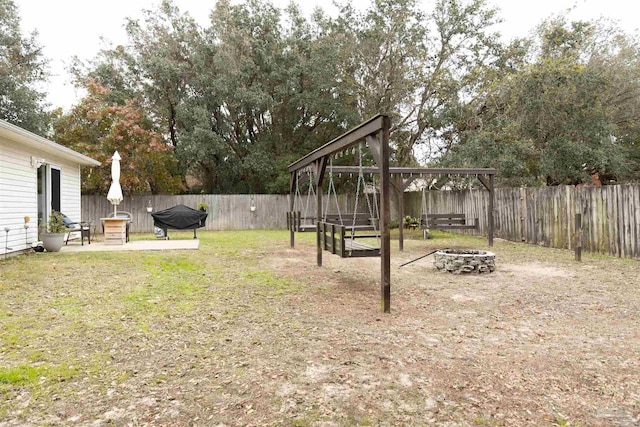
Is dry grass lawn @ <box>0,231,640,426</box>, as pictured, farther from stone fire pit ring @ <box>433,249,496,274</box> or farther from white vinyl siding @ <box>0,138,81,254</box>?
white vinyl siding @ <box>0,138,81,254</box>

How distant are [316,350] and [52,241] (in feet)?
26.1

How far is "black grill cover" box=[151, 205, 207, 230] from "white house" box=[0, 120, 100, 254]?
244 cm

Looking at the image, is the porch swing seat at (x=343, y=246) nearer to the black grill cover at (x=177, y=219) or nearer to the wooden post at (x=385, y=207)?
the wooden post at (x=385, y=207)

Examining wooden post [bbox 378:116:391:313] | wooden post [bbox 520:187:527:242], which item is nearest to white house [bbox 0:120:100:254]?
wooden post [bbox 378:116:391:313]

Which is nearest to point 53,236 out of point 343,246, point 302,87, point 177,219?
point 177,219

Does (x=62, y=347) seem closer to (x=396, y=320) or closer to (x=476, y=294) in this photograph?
(x=396, y=320)

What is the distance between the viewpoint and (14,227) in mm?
8172

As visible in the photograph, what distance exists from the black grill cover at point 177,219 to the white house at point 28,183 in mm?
2444

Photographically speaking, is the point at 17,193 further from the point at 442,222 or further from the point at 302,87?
the point at 302,87

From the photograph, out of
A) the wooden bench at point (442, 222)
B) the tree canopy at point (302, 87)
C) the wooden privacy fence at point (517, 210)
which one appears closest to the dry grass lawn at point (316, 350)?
the wooden privacy fence at point (517, 210)

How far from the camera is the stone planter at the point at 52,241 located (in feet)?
28.9

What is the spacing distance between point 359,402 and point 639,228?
7.74 m

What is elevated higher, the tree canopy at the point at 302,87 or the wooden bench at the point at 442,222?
the tree canopy at the point at 302,87

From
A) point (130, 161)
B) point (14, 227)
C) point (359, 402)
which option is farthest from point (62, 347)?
point (130, 161)
